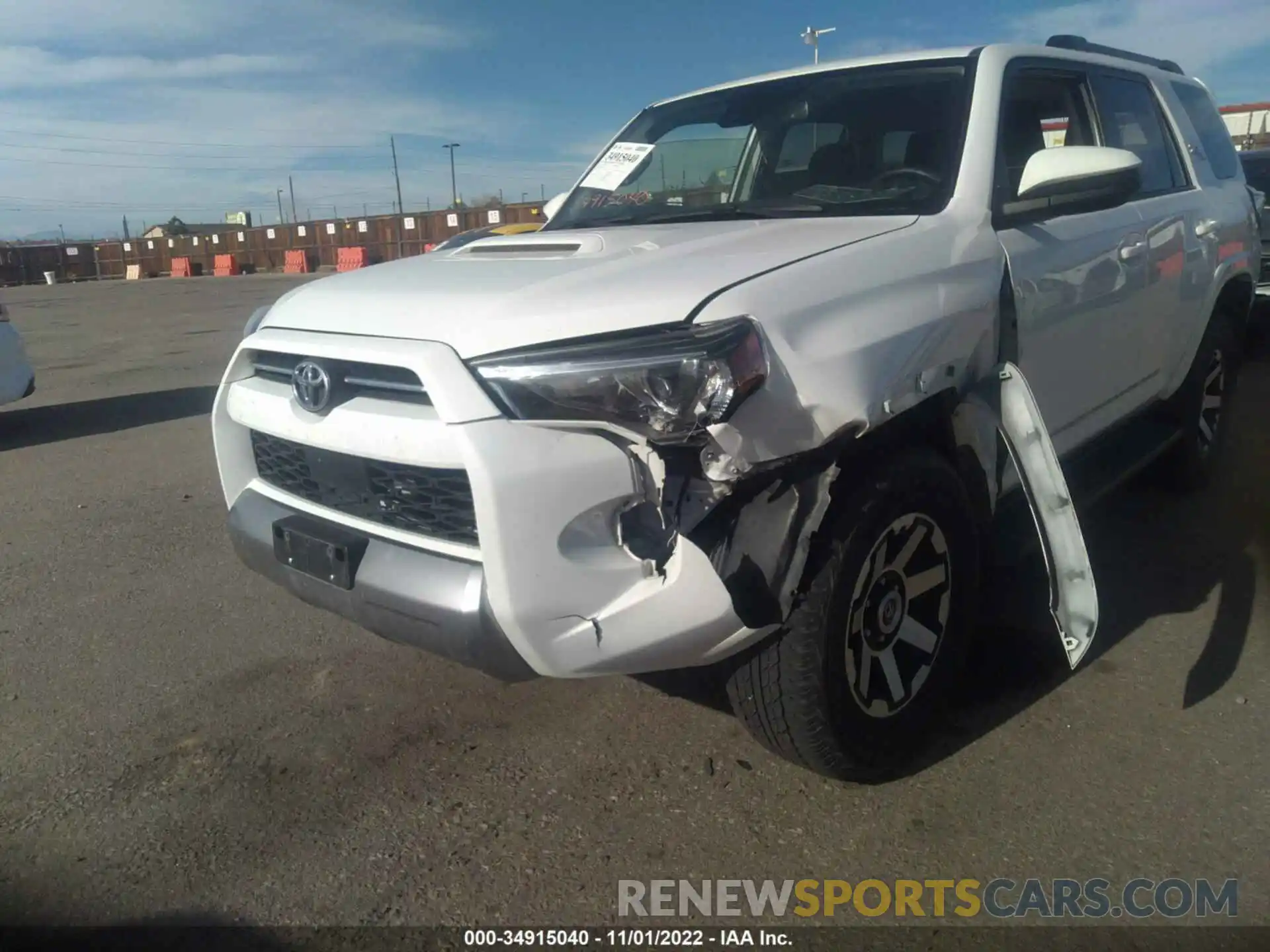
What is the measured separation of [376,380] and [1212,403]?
4.23 metres

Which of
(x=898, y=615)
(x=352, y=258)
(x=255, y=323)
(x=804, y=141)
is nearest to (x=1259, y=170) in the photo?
(x=804, y=141)

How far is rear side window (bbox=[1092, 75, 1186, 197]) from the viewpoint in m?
3.91

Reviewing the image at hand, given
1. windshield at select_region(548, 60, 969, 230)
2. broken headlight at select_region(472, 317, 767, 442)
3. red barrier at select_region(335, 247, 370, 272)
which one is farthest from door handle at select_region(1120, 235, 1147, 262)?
red barrier at select_region(335, 247, 370, 272)

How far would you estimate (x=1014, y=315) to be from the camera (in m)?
2.85

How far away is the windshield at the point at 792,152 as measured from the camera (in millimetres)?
3115

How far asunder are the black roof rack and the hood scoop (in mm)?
2089

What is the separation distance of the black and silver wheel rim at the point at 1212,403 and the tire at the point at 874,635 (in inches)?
102

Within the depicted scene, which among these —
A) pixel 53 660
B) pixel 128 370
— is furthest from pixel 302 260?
pixel 53 660

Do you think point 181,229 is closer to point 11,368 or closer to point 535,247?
point 11,368

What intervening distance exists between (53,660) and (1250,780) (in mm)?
3786

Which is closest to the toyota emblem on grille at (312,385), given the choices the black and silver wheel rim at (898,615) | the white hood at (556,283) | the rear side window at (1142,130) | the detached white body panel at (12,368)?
the white hood at (556,283)

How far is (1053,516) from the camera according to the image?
8.22 feet

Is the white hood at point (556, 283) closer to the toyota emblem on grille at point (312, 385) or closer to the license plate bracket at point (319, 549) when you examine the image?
the toyota emblem on grille at point (312, 385)

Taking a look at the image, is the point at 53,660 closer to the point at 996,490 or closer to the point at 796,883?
the point at 796,883
